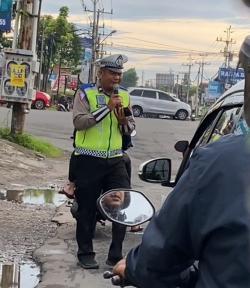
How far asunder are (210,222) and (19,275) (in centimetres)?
431

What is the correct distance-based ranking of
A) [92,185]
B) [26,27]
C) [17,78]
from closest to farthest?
[92,185] → [26,27] → [17,78]

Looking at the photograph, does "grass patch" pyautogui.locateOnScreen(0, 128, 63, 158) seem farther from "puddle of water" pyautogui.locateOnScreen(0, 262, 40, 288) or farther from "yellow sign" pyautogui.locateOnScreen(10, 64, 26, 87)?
"puddle of water" pyautogui.locateOnScreen(0, 262, 40, 288)

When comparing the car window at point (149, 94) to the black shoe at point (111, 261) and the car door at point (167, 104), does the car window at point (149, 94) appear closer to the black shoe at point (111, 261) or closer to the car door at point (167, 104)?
the car door at point (167, 104)

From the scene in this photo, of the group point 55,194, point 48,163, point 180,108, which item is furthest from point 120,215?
point 180,108

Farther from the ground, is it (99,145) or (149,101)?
(99,145)

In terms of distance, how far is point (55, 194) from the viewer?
9977mm

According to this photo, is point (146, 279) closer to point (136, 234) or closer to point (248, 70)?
point (248, 70)

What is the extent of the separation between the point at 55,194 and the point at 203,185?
8.46 m

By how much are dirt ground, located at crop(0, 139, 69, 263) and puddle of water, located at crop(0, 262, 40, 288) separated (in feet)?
0.54

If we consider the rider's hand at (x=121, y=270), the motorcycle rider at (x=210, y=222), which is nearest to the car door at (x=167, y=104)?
the rider's hand at (x=121, y=270)

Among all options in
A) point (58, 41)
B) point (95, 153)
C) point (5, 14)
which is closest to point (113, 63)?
point (95, 153)

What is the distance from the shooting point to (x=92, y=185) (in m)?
5.58

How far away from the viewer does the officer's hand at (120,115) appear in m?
5.64

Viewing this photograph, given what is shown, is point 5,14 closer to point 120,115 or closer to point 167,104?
point 120,115
